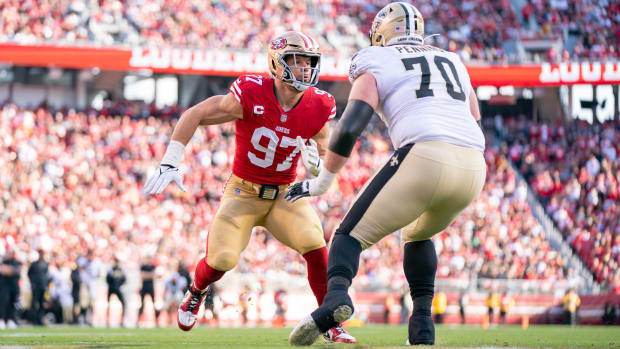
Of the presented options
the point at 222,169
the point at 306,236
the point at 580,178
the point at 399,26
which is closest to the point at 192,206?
the point at 222,169

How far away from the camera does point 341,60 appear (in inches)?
892

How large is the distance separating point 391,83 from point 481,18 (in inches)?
818

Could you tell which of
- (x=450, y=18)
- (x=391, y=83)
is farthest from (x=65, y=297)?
(x=450, y=18)

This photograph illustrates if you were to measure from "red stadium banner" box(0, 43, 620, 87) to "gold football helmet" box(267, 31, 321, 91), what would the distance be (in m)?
15.5

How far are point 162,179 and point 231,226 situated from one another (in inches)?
35.0

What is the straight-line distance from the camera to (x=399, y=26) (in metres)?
5.35

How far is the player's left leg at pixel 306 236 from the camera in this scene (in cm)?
649

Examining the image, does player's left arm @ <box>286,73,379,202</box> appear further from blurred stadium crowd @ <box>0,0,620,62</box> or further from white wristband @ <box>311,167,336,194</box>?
blurred stadium crowd @ <box>0,0,620,62</box>

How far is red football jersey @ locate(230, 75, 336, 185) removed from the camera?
254 inches

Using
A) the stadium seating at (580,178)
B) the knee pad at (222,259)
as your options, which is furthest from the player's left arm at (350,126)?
the stadium seating at (580,178)

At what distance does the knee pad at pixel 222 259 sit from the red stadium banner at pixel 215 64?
15.5 metres

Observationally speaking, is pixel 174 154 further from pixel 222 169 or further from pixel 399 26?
pixel 222 169

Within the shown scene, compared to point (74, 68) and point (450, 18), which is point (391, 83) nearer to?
point (74, 68)

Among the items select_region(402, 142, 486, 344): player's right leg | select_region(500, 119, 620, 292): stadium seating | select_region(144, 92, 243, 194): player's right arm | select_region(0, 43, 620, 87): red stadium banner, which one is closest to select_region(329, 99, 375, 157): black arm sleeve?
select_region(402, 142, 486, 344): player's right leg
